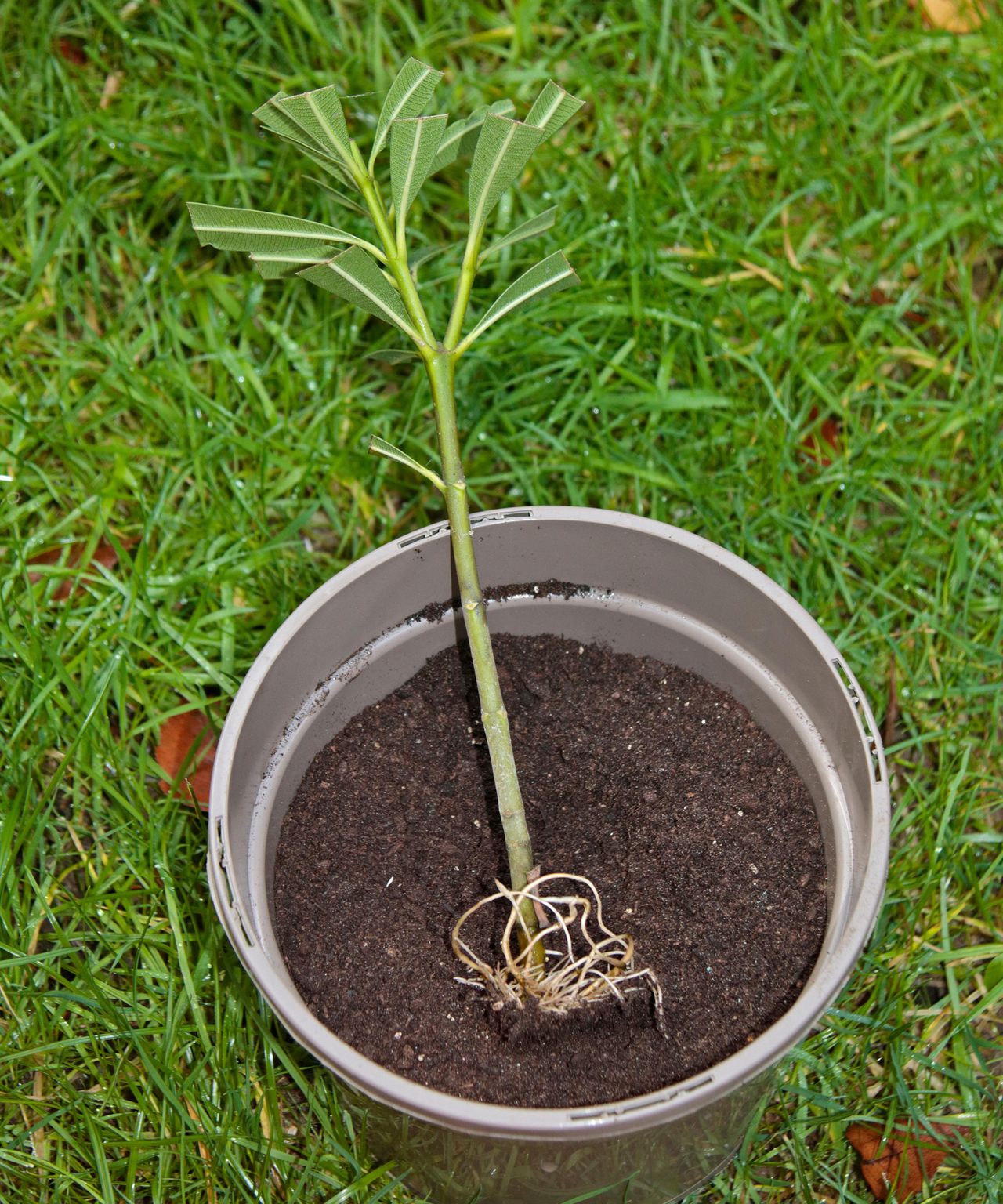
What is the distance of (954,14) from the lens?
2.55 meters

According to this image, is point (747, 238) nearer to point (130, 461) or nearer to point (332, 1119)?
point (130, 461)

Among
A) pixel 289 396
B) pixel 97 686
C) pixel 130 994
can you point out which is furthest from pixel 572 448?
pixel 130 994

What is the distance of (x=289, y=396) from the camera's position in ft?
6.98

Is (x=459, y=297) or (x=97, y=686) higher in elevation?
(x=459, y=297)

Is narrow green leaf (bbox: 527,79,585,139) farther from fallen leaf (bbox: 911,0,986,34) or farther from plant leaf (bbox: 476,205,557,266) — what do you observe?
fallen leaf (bbox: 911,0,986,34)

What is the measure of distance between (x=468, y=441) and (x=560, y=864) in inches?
33.0

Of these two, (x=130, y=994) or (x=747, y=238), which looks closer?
(x=130, y=994)

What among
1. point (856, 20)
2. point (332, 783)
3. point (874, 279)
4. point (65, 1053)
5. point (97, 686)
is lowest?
point (65, 1053)

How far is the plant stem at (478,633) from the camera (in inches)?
48.4

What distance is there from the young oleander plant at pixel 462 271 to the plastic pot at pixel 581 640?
179 millimetres

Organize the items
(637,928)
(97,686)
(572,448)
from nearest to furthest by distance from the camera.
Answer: (637,928) → (97,686) → (572,448)

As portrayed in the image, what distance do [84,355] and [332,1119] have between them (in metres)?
1.40

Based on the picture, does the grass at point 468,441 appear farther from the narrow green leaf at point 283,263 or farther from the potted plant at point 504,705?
the narrow green leaf at point 283,263

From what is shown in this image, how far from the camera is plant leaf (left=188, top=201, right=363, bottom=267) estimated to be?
1.17 metres
